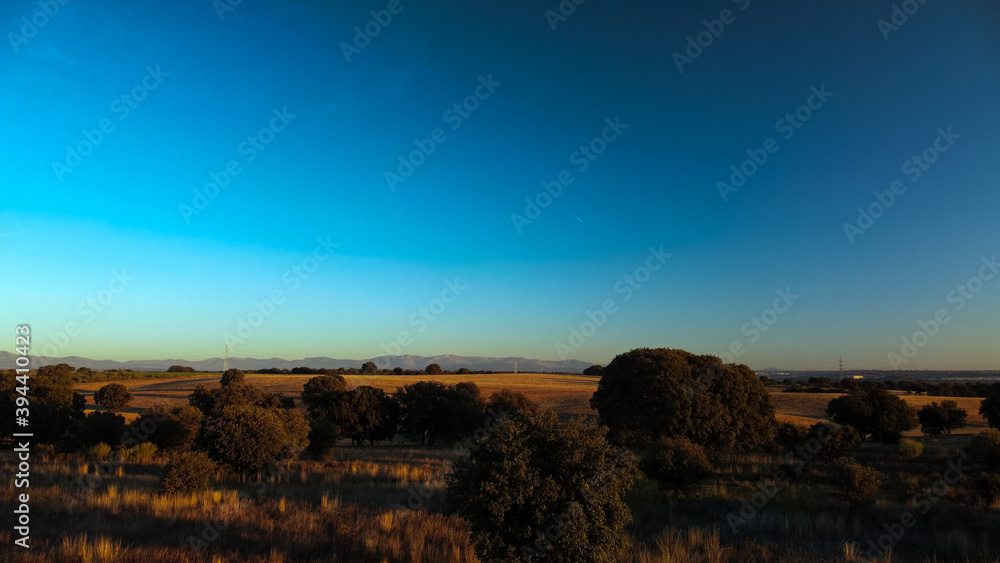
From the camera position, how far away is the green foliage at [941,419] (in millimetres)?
37406

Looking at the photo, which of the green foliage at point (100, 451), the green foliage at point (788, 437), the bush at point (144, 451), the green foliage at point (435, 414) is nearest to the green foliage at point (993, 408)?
the green foliage at point (788, 437)

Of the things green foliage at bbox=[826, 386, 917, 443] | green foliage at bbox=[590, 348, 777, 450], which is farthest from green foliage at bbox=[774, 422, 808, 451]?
green foliage at bbox=[826, 386, 917, 443]

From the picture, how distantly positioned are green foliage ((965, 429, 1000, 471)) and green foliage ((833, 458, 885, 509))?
4972mm

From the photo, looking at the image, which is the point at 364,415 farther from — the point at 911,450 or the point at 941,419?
the point at 941,419

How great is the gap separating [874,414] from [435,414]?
103ft

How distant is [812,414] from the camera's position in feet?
167

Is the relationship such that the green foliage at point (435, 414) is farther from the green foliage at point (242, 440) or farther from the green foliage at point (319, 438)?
the green foliage at point (242, 440)

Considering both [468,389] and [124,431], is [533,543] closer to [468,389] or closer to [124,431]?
[124,431]

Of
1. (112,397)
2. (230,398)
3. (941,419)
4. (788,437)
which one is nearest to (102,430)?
(230,398)

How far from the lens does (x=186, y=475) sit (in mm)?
12625

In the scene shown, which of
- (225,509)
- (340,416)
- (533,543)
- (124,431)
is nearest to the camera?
(533,543)

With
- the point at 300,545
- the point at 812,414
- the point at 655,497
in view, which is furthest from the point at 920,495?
the point at 812,414

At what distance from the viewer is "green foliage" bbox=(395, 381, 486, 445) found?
38531 mm

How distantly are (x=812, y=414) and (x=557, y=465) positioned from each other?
55628mm
